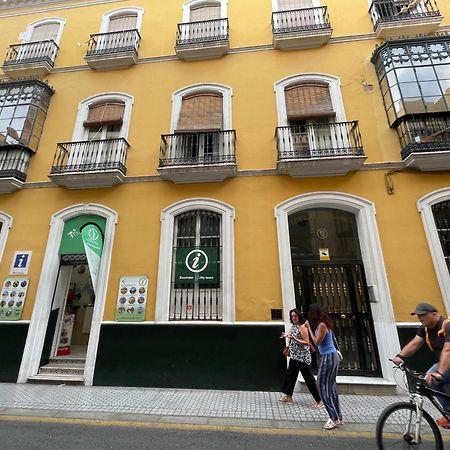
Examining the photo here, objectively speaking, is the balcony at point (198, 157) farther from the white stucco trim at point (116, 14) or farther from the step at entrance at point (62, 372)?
the white stucco trim at point (116, 14)

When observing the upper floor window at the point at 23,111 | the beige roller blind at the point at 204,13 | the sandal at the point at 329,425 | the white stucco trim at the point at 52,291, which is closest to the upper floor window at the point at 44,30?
the upper floor window at the point at 23,111

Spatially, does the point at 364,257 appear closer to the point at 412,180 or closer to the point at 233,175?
the point at 412,180

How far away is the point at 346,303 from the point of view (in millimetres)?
6441

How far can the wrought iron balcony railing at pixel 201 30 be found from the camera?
366 inches

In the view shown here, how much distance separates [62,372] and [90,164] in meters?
5.35

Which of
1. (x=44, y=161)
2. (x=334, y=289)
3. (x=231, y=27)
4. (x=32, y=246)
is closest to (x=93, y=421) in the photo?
(x=32, y=246)

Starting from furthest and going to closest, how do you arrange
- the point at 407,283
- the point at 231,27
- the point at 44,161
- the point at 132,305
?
the point at 231,27 → the point at 44,161 → the point at 132,305 → the point at 407,283

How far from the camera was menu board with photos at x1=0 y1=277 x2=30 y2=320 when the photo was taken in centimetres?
670

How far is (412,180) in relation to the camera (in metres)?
6.71

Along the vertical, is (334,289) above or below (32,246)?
below

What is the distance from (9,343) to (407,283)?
9.33 meters

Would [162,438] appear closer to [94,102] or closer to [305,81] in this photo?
[305,81]

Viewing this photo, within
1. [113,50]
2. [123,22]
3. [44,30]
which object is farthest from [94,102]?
[44,30]

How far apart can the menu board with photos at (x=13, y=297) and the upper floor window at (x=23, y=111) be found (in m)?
4.04
